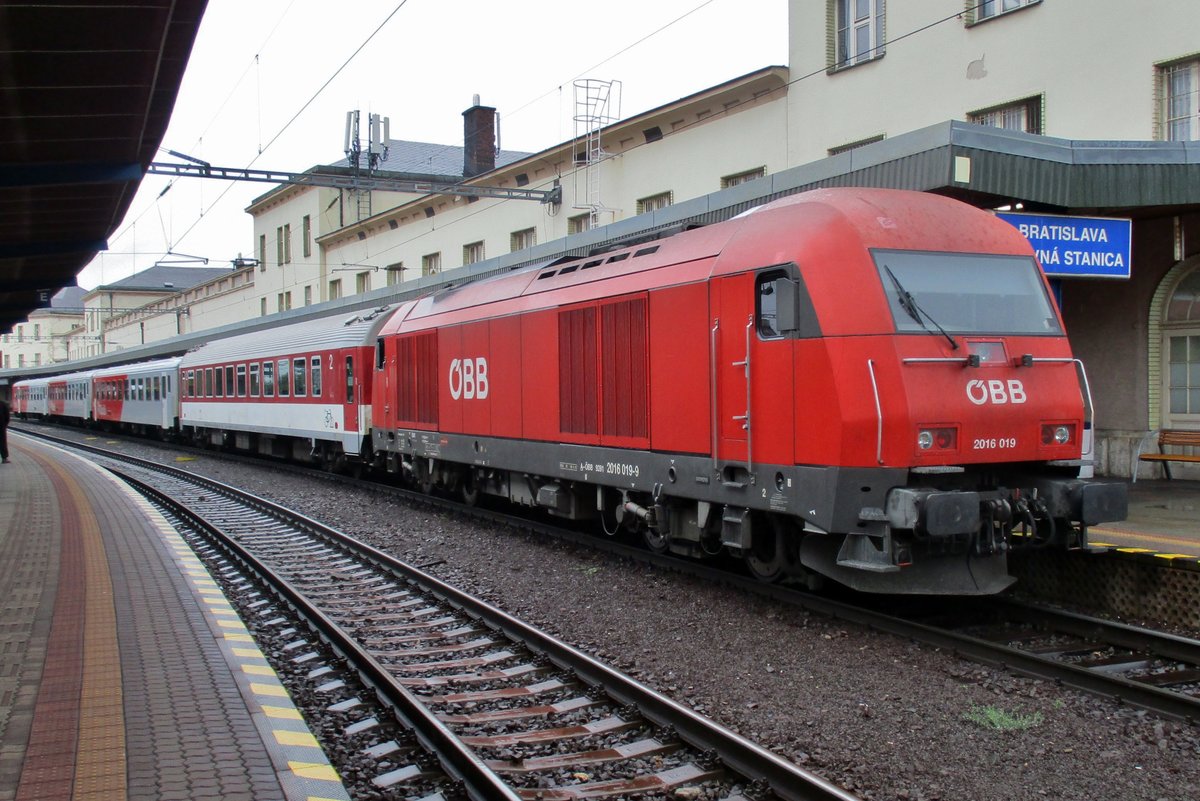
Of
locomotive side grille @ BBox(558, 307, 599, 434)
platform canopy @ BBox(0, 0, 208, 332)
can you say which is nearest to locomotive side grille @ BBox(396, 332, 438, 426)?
locomotive side grille @ BBox(558, 307, 599, 434)

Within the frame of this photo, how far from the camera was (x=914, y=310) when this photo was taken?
24.2 ft

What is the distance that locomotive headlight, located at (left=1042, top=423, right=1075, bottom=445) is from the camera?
25.0 ft

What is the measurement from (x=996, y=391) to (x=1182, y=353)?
902 centimetres

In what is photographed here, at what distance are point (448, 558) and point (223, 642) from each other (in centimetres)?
443

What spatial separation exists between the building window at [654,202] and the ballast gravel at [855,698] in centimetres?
1485

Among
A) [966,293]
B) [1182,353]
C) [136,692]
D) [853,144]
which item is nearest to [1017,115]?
[853,144]

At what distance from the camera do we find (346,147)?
95.1ft

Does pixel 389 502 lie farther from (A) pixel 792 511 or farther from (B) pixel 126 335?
(B) pixel 126 335

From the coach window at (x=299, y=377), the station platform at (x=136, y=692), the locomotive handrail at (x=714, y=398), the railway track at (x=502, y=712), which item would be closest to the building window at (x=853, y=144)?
the locomotive handrail at (x=714, y=398)

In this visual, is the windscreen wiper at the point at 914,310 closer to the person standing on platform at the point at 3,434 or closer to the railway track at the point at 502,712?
the railway track at the point at 502,712

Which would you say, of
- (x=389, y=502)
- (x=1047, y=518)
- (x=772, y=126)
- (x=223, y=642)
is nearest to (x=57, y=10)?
(x=223, y=642)

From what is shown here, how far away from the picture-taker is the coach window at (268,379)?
2455 cm

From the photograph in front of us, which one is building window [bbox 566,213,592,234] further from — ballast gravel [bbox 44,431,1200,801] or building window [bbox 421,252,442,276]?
ballast gravel [bbox 44,431,1200,801]

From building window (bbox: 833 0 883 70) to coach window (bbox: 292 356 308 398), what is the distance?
12911 millimetres
